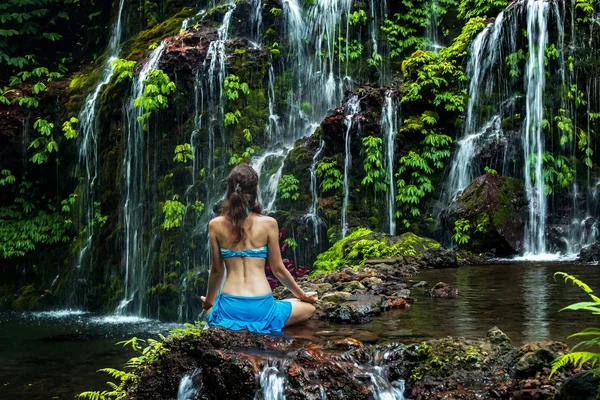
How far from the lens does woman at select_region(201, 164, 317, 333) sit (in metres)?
5.14

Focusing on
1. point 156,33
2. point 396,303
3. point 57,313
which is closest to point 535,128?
point 396,303

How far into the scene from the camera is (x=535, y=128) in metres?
14.4

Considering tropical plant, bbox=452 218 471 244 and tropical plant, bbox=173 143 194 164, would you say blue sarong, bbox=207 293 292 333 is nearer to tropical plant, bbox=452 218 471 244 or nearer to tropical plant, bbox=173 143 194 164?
tropical plant, bbox=452 218 471 244

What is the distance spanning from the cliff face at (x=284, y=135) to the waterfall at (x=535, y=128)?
94 millimetres

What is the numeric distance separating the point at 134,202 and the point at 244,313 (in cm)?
1180

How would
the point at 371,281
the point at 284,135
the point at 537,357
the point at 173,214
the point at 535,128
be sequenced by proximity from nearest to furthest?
the point at 537,357
the point at 371,281
the point at 535,128
the point at 173,214
the point at 284,135

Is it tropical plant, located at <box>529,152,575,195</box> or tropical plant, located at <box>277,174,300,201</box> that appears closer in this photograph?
tropical plant, located at <box>529,152,575,195</box>

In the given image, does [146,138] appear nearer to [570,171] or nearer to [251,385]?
[570,171]

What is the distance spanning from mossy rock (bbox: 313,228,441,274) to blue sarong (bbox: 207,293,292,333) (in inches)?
206

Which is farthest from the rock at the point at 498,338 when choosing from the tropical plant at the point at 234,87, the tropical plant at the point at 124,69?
the tropical plant at the point at 124,69

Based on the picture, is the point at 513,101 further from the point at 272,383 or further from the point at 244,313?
the point at 272,383

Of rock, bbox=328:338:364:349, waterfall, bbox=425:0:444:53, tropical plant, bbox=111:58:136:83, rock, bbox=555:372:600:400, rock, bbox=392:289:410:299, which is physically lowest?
rock, bbox=555:372:600:400

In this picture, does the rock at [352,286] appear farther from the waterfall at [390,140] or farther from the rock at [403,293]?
the waterfall at [390,140]

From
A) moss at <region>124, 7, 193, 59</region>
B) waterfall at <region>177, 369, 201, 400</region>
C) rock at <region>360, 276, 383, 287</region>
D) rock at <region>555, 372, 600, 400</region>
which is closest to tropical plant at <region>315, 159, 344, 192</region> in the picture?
rock at <region>360, 276, 383, 287</region>
